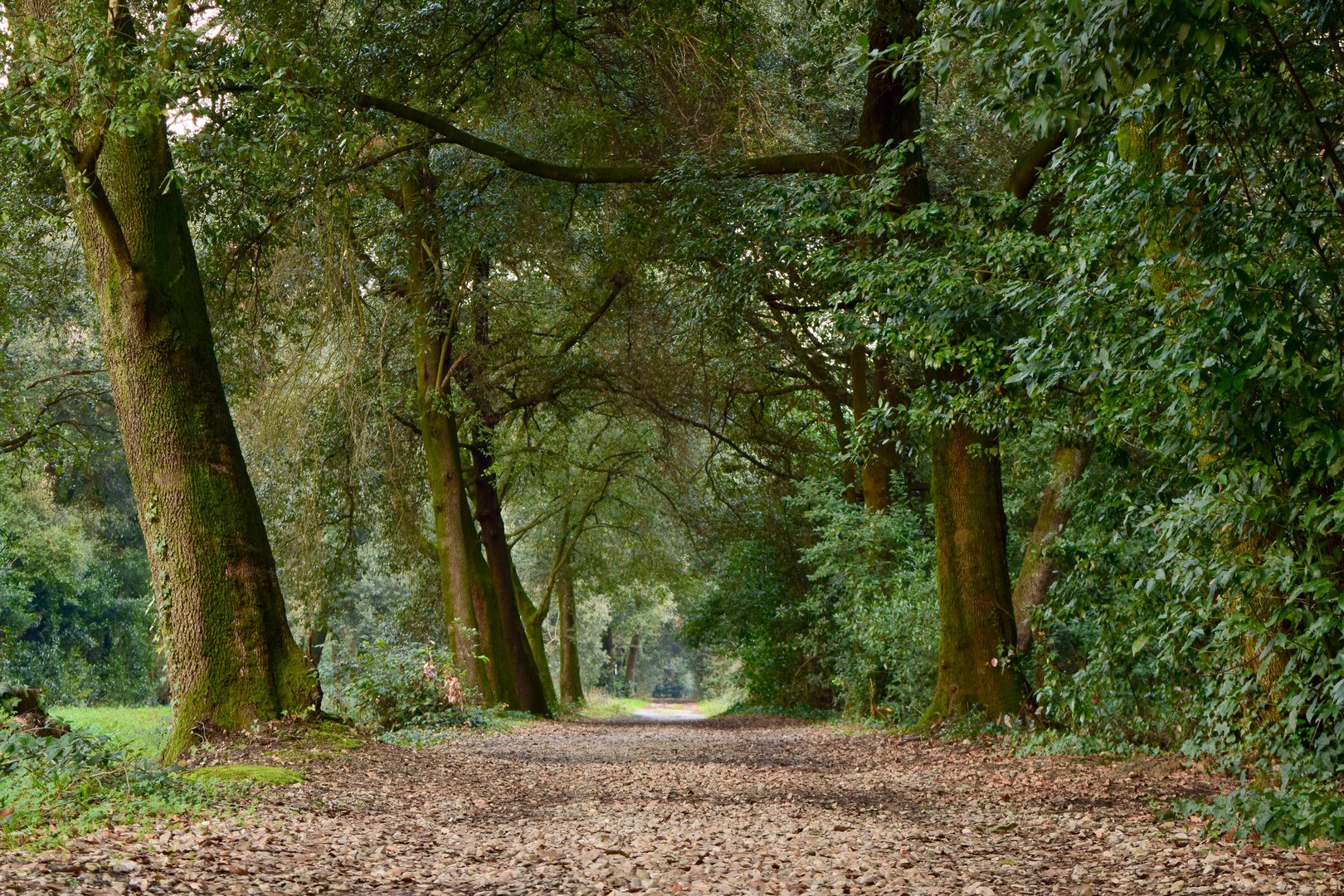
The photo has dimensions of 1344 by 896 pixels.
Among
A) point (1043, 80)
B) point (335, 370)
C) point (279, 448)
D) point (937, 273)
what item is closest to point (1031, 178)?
point (937, 273)

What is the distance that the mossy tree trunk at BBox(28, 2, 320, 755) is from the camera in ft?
26.8

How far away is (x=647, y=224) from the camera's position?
Result: 12.9 metres

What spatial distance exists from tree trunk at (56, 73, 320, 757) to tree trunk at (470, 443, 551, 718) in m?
10.9

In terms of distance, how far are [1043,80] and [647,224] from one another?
9.49 metres

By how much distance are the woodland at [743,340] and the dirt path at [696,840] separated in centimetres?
56

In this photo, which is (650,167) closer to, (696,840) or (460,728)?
(460,728)

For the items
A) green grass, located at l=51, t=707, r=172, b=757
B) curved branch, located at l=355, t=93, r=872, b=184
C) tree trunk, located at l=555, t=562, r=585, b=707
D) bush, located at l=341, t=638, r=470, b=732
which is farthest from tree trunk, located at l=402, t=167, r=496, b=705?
tree trunk, located at l=555, t=562, r=585, b=707

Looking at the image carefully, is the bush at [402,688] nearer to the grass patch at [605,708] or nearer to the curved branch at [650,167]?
the curved branch at [650,167]

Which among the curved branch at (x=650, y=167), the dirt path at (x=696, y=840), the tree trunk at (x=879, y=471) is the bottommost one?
the dirt path at (x=696, y=840)

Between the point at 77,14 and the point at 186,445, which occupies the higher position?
the point at 77,14

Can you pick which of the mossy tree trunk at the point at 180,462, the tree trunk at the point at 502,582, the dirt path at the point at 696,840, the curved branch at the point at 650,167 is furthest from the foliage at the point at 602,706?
the dirt path at the point at 696,840

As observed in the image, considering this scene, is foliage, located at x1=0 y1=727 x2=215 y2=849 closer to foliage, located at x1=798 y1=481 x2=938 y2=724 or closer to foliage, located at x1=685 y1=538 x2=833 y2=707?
foliage, located at x1=798 y1=481 x2=938 y2=724

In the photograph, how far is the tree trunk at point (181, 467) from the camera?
26.9ft

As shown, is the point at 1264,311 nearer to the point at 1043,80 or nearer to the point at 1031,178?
the point at 1043,80
